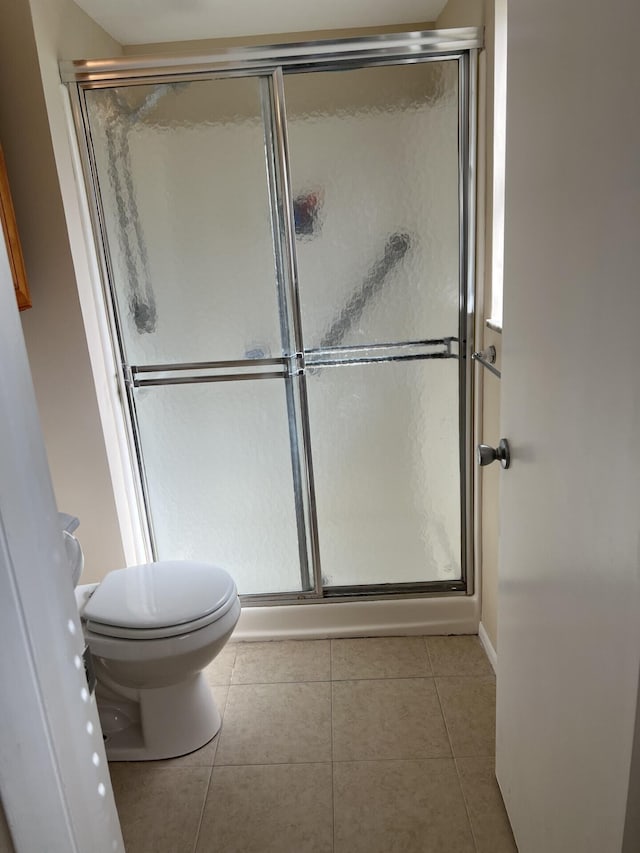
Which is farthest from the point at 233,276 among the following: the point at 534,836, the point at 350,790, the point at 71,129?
→ the point at 534,836

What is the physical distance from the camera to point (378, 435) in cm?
223

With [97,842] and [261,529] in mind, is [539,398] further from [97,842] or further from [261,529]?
[261,529]

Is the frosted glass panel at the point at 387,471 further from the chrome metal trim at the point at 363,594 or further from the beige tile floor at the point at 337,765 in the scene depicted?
the beige tile floor at the point at 337,765

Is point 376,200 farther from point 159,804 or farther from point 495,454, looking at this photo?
point 159,804

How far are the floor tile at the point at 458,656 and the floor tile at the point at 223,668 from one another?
2.28 feet

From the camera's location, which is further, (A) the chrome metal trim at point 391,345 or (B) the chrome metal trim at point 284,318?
(A) the chrome metal trim at point 391,345

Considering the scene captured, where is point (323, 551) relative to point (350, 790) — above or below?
above

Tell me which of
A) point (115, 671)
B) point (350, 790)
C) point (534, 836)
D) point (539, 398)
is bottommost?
point (350, 790)

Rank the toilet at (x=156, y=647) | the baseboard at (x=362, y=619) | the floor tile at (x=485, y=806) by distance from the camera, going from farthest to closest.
Answer: the baseboard at (x=362, y=619) < the toilet at (x=156, y=647) < the floor tile at (x=485, y=806)

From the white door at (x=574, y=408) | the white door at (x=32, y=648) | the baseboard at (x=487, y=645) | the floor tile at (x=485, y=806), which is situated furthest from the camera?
the baseboard at (x=487, y=645)

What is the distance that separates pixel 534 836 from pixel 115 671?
42.9 inches

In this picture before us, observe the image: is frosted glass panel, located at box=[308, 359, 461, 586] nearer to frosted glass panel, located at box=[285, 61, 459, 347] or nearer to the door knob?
frosted glass panel, located at box=[285, 61, 459, 347]

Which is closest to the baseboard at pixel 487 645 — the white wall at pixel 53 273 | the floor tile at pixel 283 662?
the floor tile at pixel 283 662

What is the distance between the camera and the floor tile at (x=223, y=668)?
85.9 inches
